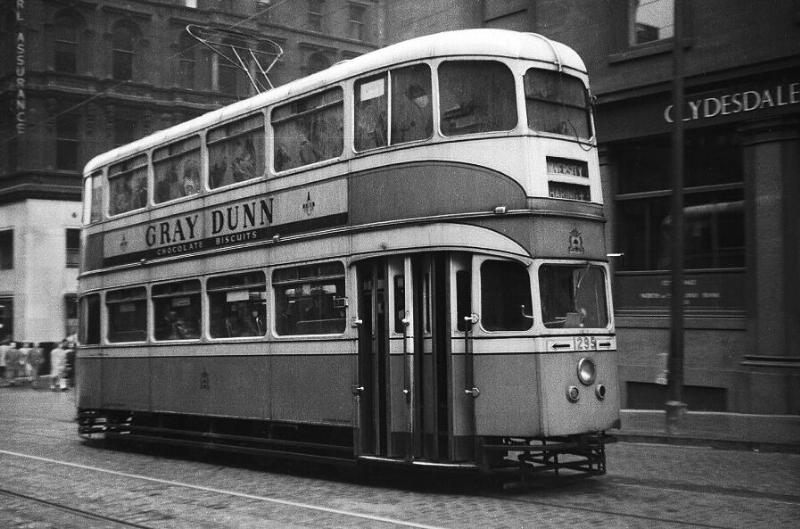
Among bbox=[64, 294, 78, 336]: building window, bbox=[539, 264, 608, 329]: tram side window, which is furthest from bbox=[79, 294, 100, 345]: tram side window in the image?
bbox=[64, 294, 78, 336]: building window

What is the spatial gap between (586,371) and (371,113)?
139 inches

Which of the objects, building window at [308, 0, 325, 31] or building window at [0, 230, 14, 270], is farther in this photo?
building window at [308, 0, 325, 31]

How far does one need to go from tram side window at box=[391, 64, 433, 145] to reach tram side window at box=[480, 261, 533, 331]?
1557 mm

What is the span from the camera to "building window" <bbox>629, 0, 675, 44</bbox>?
54.8 ft

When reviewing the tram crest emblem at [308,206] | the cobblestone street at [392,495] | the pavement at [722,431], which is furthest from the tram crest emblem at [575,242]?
the pavement at [722,431]

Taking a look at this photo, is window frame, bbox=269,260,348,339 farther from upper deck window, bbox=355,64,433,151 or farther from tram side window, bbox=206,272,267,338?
upper deck window, bbox=355,64,433,151

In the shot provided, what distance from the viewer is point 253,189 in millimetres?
11719

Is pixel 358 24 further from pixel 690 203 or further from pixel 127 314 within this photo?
pixel 127 314

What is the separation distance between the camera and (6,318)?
37781 millimetres

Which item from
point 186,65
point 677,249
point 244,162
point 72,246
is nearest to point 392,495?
point 244,162

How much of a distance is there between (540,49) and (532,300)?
8.50 ft

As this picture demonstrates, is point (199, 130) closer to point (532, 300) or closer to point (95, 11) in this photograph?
point (532, 300)

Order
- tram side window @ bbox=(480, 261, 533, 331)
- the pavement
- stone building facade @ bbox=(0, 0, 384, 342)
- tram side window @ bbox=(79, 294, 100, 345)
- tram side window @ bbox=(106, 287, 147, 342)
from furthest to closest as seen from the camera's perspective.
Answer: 1. stone building facade @ bbox=(0, 0, 384, 342)
2. tram side window @ bbox=(79, 294, 100, 345)
3. tram side window @ bbox=(106, 287, 147, 342)
4. the pavement
5. tram side window @ bbox=(480, 261, 533, 331)

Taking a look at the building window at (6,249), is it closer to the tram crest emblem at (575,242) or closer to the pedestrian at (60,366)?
the pedestrian at (60,366)
